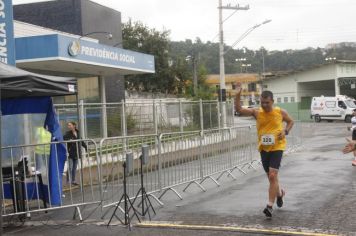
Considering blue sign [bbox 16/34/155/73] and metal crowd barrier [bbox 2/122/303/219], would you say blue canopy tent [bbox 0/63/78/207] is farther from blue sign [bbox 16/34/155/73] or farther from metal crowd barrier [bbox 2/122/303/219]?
blue sign [bbox 16/34/155/73]

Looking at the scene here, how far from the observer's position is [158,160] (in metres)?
9.97

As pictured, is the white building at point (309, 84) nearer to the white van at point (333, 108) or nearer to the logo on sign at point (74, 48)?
the white van at point (333, 108)

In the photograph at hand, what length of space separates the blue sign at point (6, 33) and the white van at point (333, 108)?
42671 mm

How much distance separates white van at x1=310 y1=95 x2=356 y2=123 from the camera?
5047 cm

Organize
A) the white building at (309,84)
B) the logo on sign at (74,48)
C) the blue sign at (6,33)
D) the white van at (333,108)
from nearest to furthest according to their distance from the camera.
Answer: the blue sign at (6,33) < the logo on sign at (74,48) < the white van at (333,108) < the white building at (309,84)

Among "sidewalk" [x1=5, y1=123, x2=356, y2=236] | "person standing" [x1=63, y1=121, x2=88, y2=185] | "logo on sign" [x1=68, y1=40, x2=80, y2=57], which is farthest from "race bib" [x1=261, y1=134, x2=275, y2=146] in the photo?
"logo on sign" [x1=68, y1=40, x2=80, y2=57]

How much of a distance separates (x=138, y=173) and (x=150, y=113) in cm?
1131

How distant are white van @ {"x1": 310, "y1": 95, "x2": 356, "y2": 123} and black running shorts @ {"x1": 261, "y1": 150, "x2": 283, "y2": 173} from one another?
142ft

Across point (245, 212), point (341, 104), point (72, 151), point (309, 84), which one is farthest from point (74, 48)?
point (309, 84)

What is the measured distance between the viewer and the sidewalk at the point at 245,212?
7.35 metres

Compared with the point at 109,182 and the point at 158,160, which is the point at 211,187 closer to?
the point at 158,160

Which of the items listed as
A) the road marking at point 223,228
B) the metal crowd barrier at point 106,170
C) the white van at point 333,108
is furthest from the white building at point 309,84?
the road marking at point 223,228

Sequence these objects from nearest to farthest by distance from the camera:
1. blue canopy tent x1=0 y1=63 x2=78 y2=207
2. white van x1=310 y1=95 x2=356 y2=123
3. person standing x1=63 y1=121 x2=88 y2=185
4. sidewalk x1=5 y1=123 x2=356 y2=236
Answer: sidewalk x1=5 y1=123 x2=356 y2=236 < blue canopy tent x1=0 y1=63 x2=78 y2=207 < person standing x1=63 y1=121 x2=88 y2=185 < white van x1=310 y1=95 x2=356 y2=123

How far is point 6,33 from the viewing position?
441 inches
